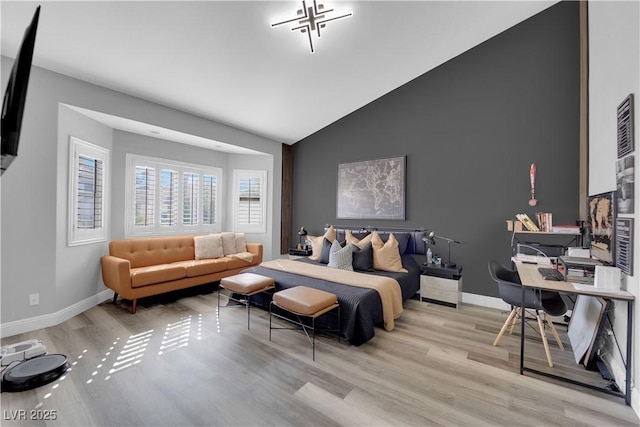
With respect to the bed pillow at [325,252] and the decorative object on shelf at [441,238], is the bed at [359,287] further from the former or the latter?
the decorative object on shelf at [441,238]

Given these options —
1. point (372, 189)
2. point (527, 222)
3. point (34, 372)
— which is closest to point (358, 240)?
point (372, 189)

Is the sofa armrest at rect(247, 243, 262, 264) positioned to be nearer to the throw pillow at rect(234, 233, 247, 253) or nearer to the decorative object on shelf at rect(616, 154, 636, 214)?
the throw pillow at rect(234, 233, 247, 253)

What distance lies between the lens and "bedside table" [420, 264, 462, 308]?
11.9 ft

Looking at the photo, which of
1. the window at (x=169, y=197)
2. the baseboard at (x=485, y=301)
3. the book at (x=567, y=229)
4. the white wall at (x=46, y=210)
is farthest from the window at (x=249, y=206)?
the book at (x=567, y=229)

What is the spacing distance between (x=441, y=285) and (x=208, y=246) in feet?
12.4

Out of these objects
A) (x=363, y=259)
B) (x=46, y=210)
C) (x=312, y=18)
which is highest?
(x=312, y=18)

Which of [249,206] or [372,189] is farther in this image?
[249,206]

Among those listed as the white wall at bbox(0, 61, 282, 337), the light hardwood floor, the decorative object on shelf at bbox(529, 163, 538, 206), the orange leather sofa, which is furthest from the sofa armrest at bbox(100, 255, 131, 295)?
the decorative object on shelf at bbox(529, 163, 538, 206)

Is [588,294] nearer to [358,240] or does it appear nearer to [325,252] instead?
[358,240]

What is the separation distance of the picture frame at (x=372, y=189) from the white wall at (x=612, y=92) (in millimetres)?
2239

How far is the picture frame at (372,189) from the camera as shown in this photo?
4.46 meters

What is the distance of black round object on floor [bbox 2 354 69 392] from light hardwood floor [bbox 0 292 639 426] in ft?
0.19

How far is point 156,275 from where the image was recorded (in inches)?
138

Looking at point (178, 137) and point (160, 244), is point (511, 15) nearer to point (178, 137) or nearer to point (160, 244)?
point (178, 137)
